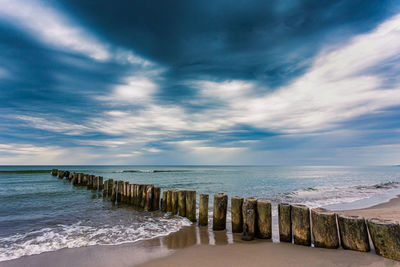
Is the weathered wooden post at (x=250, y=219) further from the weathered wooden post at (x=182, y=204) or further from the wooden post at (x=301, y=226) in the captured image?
the weathered wooden post at (x=182, y=204)

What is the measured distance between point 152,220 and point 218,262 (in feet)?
15.5

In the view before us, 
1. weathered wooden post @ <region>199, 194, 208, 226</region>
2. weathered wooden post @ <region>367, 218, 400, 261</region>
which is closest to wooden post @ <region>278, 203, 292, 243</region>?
weathered wooden post @ <region>367, 218, 400, 261</region>

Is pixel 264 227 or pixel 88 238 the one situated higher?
pixel 264 227

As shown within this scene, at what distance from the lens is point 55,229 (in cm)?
771

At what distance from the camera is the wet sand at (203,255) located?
460 cm

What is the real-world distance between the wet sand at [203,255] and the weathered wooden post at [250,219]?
0.27 m

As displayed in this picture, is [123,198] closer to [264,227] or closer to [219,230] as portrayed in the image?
[219,230]

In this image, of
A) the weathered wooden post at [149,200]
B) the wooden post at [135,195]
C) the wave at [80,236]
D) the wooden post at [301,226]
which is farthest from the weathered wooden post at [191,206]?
the wooden post at [135,195]

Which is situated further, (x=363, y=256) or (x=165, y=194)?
(x=165, y=194)

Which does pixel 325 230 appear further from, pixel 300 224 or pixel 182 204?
pixel 182 204

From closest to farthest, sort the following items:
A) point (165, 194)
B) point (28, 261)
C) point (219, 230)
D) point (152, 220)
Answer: point (28, 261) → point (219, 230) → point (152, 220) → point (165, 194)

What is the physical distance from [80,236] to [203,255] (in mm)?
4365

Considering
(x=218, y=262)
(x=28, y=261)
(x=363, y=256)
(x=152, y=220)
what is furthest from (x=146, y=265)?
(x=363, y=256)

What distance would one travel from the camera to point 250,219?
20.3 feet
